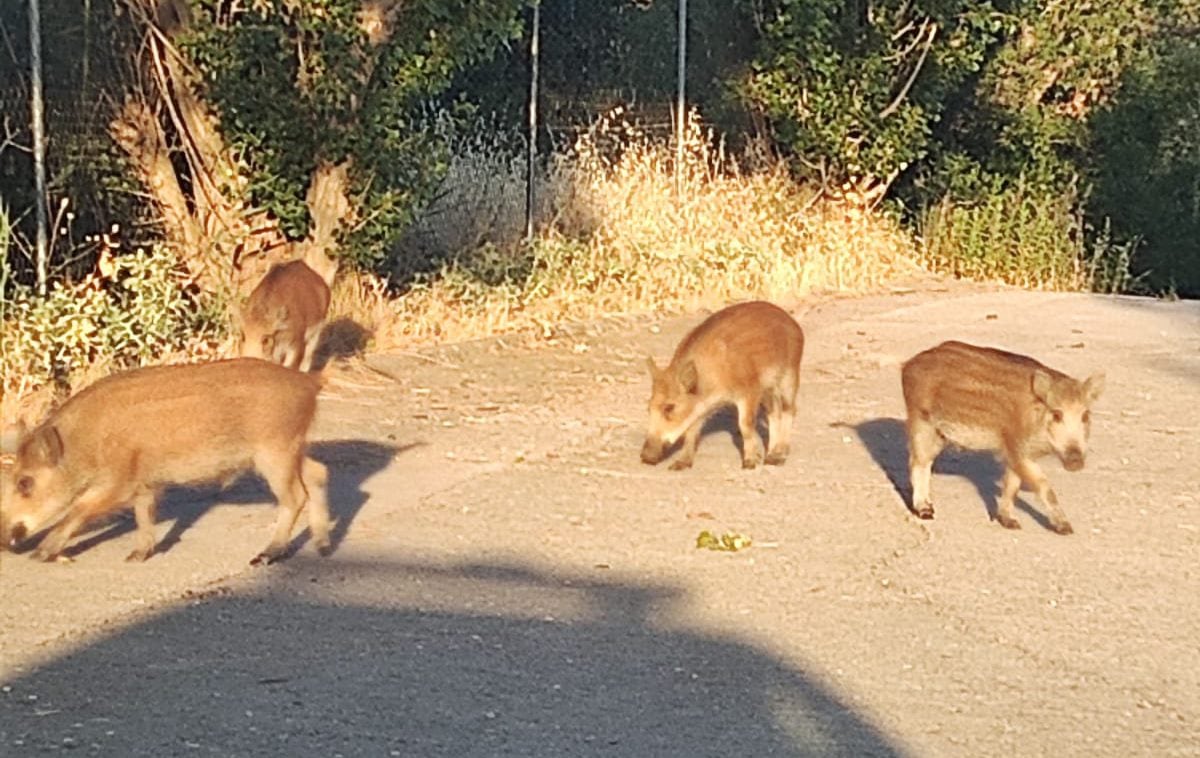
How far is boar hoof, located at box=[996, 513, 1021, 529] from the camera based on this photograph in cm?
908

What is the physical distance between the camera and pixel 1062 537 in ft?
29.3

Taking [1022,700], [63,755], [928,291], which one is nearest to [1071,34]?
[928,291]

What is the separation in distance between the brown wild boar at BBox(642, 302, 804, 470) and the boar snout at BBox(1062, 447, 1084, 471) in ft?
6.50

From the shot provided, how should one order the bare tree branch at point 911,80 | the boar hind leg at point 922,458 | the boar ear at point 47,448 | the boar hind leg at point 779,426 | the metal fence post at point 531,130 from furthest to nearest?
the bare tree branch at point 911,80 → the metal fence post at point 531,130 → the boar hind leg at point 779,426 → the boar hind leg at point 922,458 → the boar ear at point 47,448

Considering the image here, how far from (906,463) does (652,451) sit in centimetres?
147

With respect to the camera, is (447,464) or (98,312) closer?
(447,464)

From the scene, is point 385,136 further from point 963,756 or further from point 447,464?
point 963,756

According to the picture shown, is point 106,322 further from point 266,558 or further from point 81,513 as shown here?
point 266,558

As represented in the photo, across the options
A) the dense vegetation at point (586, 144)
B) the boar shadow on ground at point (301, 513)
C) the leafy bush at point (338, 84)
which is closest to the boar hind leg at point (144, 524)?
the boar shadow on ground at point (301, 513)

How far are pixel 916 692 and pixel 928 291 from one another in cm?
1385

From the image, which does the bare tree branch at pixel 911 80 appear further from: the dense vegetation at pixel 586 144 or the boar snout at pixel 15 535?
the boar snout at pixel 15 535

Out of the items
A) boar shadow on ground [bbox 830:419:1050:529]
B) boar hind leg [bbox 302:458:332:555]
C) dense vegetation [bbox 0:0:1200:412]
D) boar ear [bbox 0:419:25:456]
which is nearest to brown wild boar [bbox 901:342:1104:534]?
boar shadow on ground [bbox 830:419:1050:529]

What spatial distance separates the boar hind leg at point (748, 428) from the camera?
1038 centimetres

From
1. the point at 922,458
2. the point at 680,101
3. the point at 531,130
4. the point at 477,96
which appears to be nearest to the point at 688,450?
the point at 922,458
